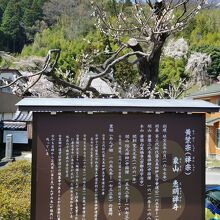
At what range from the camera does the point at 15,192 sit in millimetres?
7453

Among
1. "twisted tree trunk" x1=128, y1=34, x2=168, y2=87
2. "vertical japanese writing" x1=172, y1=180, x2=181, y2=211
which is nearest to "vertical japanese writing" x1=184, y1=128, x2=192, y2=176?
"vertical japanese writing" x1=172, y1=180, x2=181, y2=211

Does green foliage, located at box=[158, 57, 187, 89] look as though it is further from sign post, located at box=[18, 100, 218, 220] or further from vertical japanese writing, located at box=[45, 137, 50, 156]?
vertical japanese writing, located at box=[45, 137, 50, 156]

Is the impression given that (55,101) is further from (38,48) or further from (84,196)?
(38,48)

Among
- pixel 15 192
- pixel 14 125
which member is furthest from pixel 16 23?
pixel 15 192

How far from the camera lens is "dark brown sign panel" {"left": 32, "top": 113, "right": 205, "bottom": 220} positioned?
15.8ft

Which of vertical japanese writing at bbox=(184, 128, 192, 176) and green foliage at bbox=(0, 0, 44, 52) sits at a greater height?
green foliage at bbox=(0, 0, 44, 52)

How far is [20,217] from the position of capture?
6.38 metres

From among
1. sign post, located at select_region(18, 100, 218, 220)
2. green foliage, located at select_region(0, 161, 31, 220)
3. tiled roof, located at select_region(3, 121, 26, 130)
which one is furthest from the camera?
tiled roof, located at select_region(3, 121, 26, 130)

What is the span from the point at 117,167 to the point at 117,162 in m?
0.06

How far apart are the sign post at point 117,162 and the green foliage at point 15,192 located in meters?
1.66

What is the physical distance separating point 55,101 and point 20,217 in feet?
7.96

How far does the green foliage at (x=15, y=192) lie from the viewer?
6320 millimetres

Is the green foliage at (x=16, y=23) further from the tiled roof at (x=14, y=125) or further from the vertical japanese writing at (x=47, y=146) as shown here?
the vertical japanese writing at (x=47, y=146)

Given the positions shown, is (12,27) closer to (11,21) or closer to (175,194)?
(11,21)
